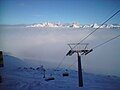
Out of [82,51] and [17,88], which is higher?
[82,51]

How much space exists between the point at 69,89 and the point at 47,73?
22.6m

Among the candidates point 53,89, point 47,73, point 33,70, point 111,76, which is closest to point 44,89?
point 53,89

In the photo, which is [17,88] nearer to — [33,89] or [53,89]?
[33,89]

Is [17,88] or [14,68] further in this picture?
[14,68]

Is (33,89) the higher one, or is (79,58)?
(79,58)

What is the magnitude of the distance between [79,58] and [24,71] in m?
38.3

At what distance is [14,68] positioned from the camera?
48.5 metres

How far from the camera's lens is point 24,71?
4622 cm

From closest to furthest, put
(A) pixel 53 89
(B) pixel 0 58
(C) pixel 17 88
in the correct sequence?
(B) pixel 0 58 < (C) pixel 17 88 < (A) pixel 53 89

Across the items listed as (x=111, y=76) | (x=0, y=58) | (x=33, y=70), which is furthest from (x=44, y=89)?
(x=111, y=76)

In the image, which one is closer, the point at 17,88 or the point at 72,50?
the point at 72,50

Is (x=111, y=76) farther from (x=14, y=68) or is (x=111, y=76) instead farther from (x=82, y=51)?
(x=82, y=51)

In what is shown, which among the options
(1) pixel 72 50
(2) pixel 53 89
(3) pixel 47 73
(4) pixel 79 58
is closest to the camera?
(1) pixel 72 50

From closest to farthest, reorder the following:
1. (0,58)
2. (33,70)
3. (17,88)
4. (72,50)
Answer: (0,58) < (72,50) < (17,88) < (33,70)
